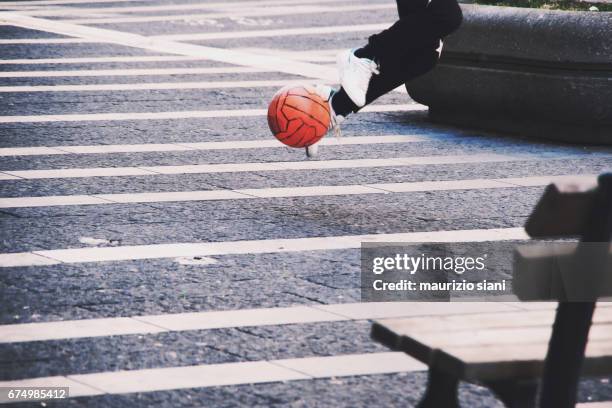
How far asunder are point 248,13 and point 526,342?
14.6 m

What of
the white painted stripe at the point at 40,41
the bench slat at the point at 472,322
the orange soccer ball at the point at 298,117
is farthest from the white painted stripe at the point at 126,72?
the bench slat at the point at 472,322

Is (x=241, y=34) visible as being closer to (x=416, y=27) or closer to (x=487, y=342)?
(x=416, y=27)

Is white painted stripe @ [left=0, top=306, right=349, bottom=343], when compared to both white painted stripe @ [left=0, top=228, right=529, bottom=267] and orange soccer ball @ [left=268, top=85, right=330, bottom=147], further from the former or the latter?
orange soccer ball @ [left=268, top=85, right=330, bottom=147]

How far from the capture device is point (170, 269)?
611 cm

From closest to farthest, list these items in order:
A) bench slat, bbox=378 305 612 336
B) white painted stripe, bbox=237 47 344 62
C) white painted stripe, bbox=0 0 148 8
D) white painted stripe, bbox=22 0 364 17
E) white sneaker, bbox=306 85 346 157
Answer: bench slat, bbox=378 305 612 336
white sneaker, bbox=306 85 346 157
white painted stripe, bbox=237 47 344 62
white painted stripe, bbox=22 0 364 17
white painted stripe, bbox=0 0 148 8

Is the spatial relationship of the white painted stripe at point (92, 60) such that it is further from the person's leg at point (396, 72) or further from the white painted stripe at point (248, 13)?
the person's leg at point (396, 72)

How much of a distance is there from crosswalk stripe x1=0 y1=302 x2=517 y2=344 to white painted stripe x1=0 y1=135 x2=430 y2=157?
3.67m

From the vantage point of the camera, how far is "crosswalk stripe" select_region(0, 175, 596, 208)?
7441mm

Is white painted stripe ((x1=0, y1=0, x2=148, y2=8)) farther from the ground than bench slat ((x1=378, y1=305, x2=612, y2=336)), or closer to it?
closer to it

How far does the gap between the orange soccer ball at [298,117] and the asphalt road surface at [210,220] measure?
13.5 inches

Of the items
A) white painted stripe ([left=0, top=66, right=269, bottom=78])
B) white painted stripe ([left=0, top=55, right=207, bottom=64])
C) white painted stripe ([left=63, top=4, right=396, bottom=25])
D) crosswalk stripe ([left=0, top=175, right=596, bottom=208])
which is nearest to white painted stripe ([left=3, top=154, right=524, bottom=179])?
crosswalk stripe ([left=0, top=175, right=596, bottom=208])

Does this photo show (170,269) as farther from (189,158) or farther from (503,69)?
(503,69)

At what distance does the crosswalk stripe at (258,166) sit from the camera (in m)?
8.20

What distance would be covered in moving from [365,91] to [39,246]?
2.31 m
